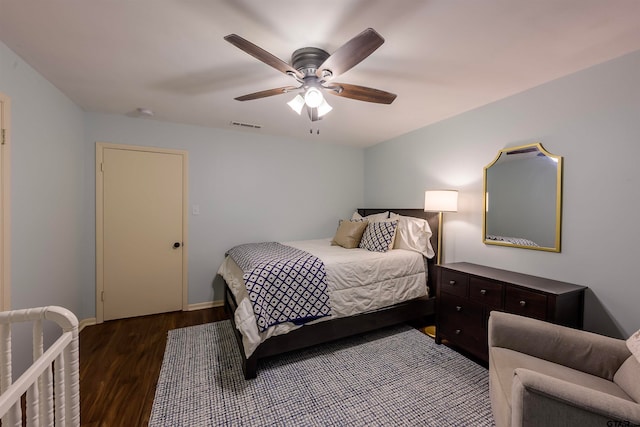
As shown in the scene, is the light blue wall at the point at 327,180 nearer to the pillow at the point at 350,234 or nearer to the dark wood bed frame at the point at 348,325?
the dark wood bed frame at the point at 348,325

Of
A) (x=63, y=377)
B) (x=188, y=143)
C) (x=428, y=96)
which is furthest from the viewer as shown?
(x=188, y=143)

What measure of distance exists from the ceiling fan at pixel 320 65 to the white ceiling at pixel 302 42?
92 mm

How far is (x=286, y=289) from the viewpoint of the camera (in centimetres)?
218

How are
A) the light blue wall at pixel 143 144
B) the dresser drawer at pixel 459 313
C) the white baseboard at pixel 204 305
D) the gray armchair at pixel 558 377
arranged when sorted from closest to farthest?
1. the gray armchair at pixel 558 377
2. the light blue wall at pixel 143 144
3. the dresser drawer at pixel 459 313
4. the white baseboard at pixel 204 305

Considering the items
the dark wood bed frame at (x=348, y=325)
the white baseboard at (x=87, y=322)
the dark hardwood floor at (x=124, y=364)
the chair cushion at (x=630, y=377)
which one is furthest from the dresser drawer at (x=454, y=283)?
the white baseboard at (x=87, y=322)

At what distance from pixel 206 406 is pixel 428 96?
3056mm

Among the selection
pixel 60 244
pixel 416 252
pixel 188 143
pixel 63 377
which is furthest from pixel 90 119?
pixel 416 252

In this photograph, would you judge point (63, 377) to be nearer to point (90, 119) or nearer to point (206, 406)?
point (206, 406)

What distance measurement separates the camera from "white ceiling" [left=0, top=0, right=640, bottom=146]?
4.57ft

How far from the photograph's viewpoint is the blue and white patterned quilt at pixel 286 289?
2078 millimetres

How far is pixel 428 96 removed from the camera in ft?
8.08

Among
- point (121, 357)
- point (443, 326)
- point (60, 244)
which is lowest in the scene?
point (121, 357)

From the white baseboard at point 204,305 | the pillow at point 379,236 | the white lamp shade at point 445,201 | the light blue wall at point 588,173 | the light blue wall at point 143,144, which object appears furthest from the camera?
the white baseboard at point 204,305

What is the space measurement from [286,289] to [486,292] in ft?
5.42
